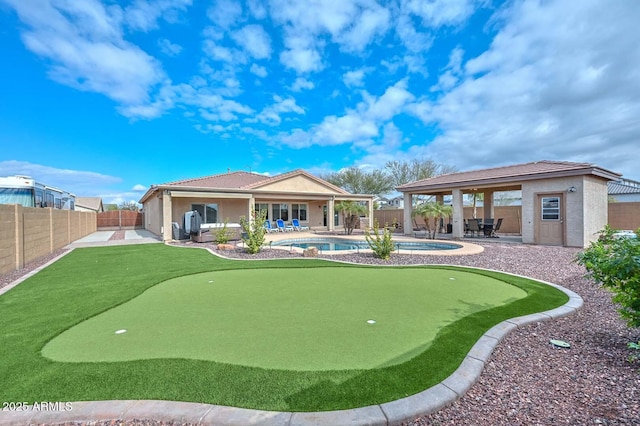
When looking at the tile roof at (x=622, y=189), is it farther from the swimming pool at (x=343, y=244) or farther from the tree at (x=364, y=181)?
the swimming pool at (x=343, y=244)

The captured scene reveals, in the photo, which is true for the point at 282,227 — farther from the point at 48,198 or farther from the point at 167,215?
the point at 48,198

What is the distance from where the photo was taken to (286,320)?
452cm

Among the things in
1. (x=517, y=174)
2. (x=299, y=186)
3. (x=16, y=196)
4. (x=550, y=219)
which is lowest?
(x=550, y=219)

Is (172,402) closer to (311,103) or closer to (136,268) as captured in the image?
(136,268)

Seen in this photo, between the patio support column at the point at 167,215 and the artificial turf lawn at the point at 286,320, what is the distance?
10237 millimetres

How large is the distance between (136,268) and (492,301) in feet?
32.7

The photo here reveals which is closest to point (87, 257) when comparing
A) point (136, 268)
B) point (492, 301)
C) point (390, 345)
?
point (136, 268)

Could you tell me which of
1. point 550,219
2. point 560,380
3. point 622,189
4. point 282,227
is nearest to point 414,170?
point 282,227

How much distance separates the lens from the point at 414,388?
2.62m

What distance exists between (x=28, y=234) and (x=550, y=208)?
21.7 m

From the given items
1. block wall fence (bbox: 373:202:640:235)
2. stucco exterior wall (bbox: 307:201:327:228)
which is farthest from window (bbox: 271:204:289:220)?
block wall fence (bbox: 373:202:640:235)

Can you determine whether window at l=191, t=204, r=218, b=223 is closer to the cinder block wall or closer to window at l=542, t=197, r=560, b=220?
window at l=542, t=197, r=560, b=220

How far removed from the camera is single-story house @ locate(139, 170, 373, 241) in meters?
17.5

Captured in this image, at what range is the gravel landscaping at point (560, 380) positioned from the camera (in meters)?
2.33
